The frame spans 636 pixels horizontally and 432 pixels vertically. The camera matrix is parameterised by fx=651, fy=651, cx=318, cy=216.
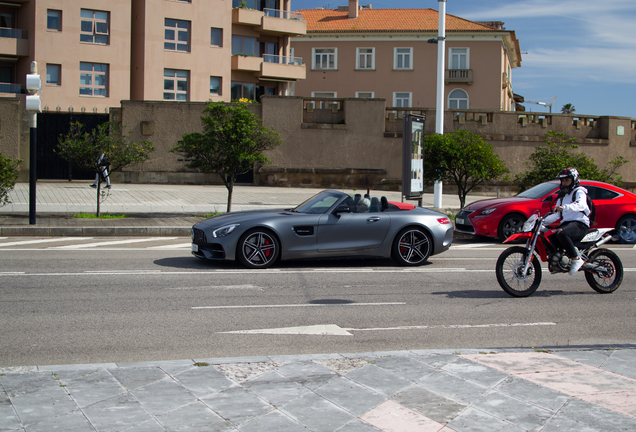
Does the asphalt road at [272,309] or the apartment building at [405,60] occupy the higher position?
the apartment building at [405,60]

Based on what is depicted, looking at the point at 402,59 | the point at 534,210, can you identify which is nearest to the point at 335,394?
the point at 534,210

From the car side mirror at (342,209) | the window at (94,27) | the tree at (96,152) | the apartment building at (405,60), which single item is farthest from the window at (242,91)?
the car side mirror at (342,209)

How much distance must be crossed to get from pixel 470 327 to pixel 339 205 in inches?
169

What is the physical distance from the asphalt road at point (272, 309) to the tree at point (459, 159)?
7.68 metres

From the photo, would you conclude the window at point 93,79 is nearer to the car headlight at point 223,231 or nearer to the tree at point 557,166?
the tree at point 557,166

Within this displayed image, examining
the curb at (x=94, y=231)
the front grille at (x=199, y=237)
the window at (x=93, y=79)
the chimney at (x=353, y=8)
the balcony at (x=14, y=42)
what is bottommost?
the curb at (x=94, y=231)

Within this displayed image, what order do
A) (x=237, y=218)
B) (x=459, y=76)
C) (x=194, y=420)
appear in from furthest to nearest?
(x=459, y=76) < (x=237, y=218) < (x=194, y=420)

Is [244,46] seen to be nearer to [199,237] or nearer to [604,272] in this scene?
[199,237]

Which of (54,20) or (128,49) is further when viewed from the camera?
(128,49)

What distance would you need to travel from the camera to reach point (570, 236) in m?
8.75

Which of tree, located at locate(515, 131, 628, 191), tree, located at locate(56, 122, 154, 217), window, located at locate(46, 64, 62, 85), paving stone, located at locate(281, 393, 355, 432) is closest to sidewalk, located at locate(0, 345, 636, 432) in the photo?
paving stone, located at locate(281, 393, 355, 432)

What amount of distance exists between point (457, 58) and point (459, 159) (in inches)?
1285

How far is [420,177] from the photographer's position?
Result: 18672mm

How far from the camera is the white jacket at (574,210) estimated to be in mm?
8805
